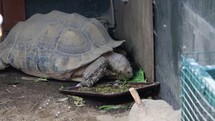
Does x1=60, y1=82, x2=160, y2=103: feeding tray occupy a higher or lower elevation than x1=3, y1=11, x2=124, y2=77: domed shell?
lower

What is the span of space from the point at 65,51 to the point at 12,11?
1.94m

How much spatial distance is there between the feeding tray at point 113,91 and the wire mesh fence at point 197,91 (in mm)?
2465

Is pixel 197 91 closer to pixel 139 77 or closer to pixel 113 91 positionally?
pixel 113 91

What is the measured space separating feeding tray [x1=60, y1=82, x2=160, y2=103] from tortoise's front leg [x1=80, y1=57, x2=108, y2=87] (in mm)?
66

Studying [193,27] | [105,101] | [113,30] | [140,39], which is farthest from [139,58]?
[193,27]

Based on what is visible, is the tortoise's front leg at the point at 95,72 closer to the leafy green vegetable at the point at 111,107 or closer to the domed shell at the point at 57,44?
the domed shell at the point at 57,44

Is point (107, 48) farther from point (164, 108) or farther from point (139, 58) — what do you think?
point (164, 108)

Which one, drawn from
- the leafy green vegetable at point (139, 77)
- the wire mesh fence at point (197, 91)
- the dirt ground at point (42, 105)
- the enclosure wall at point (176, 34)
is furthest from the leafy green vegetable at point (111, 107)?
the wire mesh fence at point (197, 91)

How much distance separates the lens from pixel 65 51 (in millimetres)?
4785

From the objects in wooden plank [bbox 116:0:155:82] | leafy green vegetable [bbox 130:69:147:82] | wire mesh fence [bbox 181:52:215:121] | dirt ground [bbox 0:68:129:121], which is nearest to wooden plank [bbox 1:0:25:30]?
wooden plank [bbox 116:0:155:82]

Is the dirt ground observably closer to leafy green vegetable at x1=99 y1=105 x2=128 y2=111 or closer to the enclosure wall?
leafy green vegetable at x1=99 y1=105 x2=128 y2=111

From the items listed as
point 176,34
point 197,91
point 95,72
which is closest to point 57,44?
point 95,72

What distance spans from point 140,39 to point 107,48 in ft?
1.15

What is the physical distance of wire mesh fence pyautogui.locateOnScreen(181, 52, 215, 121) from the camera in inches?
58.1
